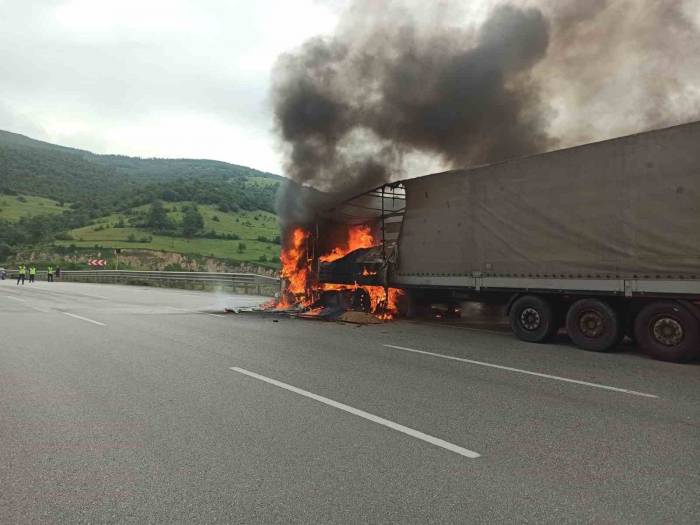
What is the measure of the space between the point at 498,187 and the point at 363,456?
7202 mm

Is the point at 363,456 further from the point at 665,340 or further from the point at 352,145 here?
the point at 352,145

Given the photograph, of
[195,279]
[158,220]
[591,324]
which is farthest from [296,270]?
[158,220]

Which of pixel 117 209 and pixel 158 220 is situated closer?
pixel 158 220

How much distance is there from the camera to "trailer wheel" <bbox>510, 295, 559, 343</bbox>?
28.5 feet

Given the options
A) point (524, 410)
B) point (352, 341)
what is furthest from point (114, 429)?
point (352, 341)

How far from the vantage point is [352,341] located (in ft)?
28.9

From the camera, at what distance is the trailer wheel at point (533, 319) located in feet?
28.5

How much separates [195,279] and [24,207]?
280 feet

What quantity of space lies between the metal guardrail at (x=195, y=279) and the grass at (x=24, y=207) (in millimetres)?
55375

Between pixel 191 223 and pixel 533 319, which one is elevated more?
pixel 191 223

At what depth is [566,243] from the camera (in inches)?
330

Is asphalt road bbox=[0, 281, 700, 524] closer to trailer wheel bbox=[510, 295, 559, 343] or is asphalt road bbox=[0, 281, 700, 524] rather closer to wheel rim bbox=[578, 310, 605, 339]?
wheel rim bbox=[578, 310, 605, 339]

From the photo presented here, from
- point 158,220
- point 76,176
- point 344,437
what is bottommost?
point 344,437

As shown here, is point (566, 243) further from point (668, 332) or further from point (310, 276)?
point (310, 276)
